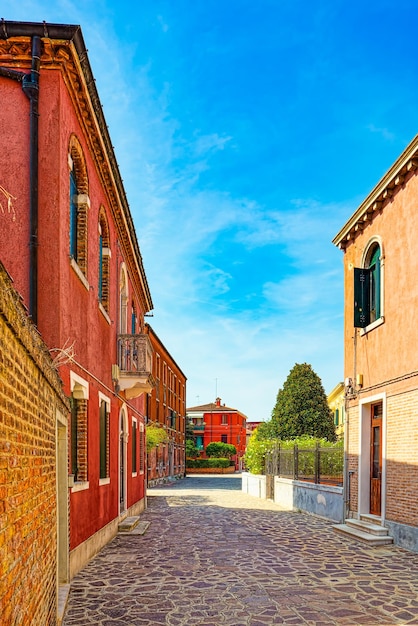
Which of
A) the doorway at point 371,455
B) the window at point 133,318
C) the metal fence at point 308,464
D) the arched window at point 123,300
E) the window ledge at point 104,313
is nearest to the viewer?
the window ledge at point 104,313

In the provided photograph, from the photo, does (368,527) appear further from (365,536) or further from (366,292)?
(366,292)

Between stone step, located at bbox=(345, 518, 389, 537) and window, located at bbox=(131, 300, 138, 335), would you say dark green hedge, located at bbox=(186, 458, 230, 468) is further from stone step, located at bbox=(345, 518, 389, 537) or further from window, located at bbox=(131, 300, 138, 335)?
stone step, located at bbox=(345, 518, 389, 537)

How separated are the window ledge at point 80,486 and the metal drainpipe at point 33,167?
8.81 ft

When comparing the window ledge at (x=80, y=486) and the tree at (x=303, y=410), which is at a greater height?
the window ledge at (x=80, y=486)

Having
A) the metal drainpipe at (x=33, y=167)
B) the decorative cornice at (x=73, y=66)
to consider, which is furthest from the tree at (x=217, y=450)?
the metal drainpipe at (x=33, y=167)

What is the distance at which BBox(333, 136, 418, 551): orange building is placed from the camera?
11.9 meters

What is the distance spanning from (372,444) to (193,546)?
15.7 ft

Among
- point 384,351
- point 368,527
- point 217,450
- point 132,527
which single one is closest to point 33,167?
point 384,351

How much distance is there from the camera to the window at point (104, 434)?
12406 millimetres

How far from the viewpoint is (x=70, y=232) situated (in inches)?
387

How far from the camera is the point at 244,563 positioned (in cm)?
1061

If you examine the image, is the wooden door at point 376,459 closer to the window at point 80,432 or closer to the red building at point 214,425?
the window at point 80,432

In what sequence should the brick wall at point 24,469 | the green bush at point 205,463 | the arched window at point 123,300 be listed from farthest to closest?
the green bush at point 205,463, the arched window at point 123,300, the brick wall at point 24,469

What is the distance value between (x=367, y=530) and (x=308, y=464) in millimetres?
7496
